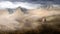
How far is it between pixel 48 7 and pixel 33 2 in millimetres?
148

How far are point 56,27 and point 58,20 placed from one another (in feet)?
0.22

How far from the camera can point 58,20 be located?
1.09 m

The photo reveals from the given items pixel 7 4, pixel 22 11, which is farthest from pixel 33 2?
pixel 7 4

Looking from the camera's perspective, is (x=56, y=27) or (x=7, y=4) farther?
(x=7, y=4)

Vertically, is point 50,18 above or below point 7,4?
below

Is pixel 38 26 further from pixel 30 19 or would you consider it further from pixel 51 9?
pixel 51 9

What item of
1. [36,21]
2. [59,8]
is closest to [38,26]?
[36,21]

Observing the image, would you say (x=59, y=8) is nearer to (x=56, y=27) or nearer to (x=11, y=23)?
(x=56, y=27)

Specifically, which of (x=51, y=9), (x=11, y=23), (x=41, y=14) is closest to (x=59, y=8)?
(x=51, y=9)

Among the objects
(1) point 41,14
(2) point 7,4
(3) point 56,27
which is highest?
(2) point 7,4

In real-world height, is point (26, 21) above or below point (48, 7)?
below

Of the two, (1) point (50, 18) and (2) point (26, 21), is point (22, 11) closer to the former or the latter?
(2) point (26, 21)

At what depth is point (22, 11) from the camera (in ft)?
3.72

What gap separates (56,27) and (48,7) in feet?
0.67
